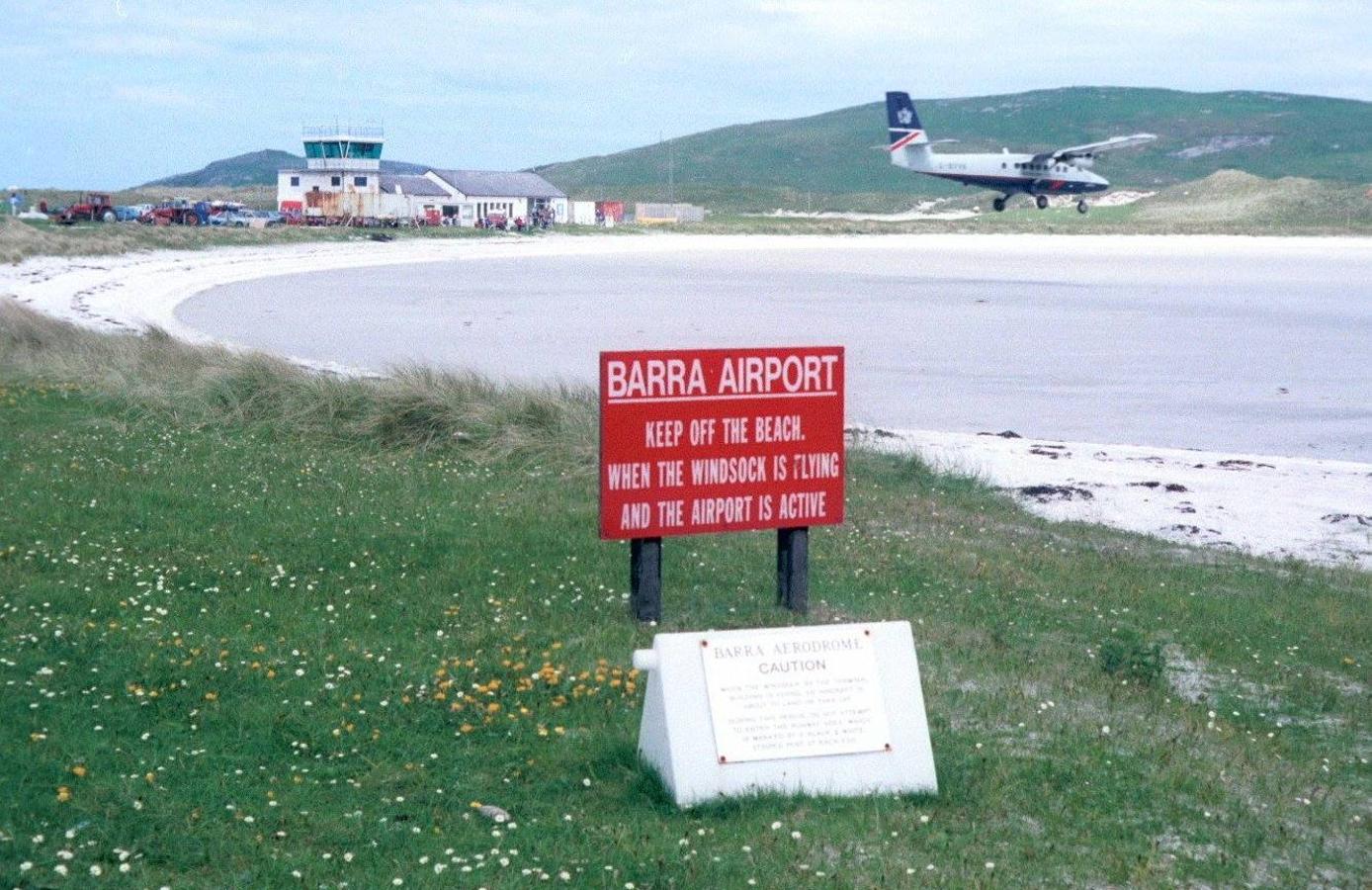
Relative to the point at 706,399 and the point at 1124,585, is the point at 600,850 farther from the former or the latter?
the point at 1124,585

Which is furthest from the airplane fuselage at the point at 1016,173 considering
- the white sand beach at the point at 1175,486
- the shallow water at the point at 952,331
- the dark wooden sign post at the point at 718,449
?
the dark wooden sign post at the point at 718,449

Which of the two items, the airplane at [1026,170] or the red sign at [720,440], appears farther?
the airplane at [1026,170]

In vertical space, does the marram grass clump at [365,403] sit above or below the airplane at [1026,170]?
below

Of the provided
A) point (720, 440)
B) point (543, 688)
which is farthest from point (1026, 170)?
point (543, 688)

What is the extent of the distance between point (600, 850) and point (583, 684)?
1962 mm

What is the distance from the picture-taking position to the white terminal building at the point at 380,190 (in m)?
112

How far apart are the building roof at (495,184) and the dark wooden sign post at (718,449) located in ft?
382

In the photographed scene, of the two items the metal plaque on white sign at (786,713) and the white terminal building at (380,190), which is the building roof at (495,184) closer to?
the white terminal building at (380,190)

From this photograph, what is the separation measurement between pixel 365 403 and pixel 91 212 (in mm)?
75723

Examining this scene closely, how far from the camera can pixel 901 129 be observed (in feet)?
310

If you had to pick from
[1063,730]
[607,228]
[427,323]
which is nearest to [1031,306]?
[427,323]

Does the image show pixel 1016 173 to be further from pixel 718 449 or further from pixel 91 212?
pixel 718 449

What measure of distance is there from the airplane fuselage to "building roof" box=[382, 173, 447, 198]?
44.8 metres

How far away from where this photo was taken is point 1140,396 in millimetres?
27562
